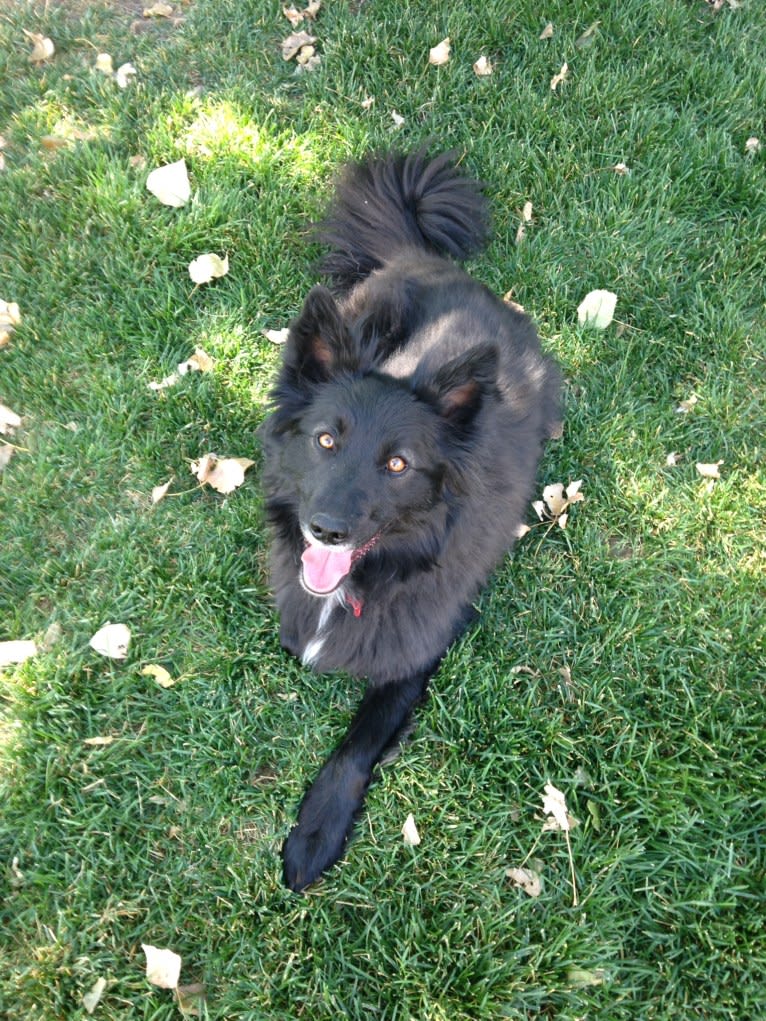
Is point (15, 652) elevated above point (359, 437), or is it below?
below

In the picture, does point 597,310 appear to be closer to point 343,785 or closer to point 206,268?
point 206,268

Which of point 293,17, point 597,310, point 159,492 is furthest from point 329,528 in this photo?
point 293,17

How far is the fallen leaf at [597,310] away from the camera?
3.69 m

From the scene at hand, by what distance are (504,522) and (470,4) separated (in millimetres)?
3483

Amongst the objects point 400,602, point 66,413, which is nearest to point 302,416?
point 400,602

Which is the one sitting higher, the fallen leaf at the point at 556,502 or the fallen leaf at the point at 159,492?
the fallen leaf at the point at 556,502

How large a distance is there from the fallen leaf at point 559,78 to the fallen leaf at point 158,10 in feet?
7.93

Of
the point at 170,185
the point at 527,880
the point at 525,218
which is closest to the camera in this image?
the point at 527,880

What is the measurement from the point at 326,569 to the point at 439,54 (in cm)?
350

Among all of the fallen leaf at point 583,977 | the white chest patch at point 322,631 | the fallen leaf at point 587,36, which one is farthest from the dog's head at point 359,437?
the fallen leaf at point 587,36

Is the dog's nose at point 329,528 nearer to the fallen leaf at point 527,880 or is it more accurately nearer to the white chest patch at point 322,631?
the white chest patch at point 322,631

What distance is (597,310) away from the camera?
370cm

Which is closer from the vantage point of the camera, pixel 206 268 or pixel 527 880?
pixel 527 880

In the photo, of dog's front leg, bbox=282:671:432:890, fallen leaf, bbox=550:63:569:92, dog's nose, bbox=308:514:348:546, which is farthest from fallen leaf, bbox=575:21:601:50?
dog's front leg, bbox=282:671:432:890
